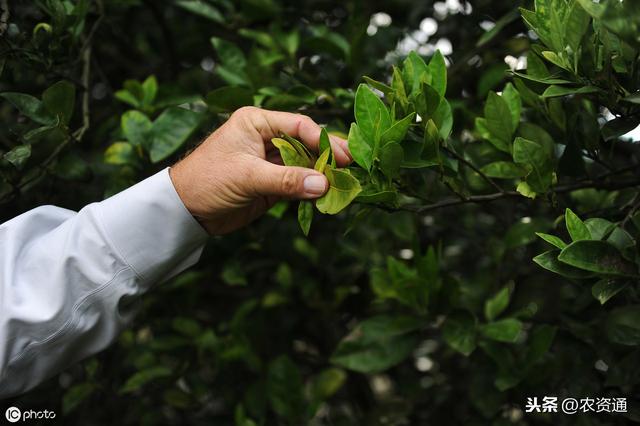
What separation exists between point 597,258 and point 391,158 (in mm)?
343

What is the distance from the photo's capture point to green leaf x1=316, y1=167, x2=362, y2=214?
3.10 ft

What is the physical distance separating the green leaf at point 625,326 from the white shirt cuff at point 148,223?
769mm

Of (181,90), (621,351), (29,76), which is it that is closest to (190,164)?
(181,90)

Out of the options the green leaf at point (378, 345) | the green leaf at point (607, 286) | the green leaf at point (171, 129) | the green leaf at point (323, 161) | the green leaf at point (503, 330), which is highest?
the green leaf at point (323, 161)

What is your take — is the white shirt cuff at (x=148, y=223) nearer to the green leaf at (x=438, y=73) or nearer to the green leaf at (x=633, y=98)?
the green leaf at (x=438, y=73)

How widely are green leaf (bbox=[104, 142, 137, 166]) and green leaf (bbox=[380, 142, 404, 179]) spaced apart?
646 millimetres

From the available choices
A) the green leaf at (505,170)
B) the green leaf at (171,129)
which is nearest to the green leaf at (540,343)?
the green leaf at (505,170)

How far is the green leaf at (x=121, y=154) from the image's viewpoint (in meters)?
1.39

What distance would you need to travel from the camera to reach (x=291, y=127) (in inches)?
44.4

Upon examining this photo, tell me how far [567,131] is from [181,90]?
2.94ft

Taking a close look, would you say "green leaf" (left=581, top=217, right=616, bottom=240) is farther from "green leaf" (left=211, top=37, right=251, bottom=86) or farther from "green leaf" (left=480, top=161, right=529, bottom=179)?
"green leaf" (left=211, top=37, right=251, bottom=86)

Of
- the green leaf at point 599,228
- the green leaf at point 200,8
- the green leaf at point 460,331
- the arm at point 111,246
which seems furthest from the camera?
the green leaf at point 200,8

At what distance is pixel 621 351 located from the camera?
1279 mm

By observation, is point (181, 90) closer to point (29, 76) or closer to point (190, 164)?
point (29, 76)
